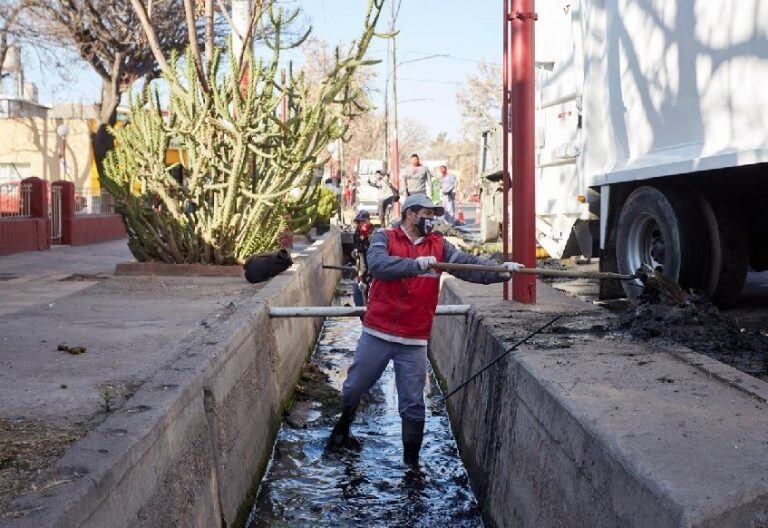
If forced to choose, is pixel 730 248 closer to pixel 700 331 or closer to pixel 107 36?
pixel 700 331

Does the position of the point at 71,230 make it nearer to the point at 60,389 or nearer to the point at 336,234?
the point at 336,234

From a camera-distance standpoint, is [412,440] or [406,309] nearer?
[406,309]

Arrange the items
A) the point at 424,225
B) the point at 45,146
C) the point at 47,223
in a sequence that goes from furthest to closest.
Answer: the point at 45,146 → the point at 47,223 → the point at 424,225

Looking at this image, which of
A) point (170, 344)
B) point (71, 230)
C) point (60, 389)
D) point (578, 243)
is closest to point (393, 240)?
point (170, 344)

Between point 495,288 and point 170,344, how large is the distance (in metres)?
4.17

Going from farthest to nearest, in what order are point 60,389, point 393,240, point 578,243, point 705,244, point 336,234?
point 336,234, point 578,243, point 705,244, point 393,240, point 60,389

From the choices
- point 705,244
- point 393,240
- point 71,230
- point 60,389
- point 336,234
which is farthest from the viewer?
point 336,234

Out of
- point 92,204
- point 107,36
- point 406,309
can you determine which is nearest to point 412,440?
point 406,309

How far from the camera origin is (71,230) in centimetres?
2014

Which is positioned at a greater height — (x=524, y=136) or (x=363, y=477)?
(x=524, y=136)

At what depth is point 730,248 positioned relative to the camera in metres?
7.98

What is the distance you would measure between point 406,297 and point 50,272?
8.08m

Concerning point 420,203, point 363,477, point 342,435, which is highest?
point 420,203

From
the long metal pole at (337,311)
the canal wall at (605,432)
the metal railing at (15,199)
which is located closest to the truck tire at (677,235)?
the canal wall at (605,432)
